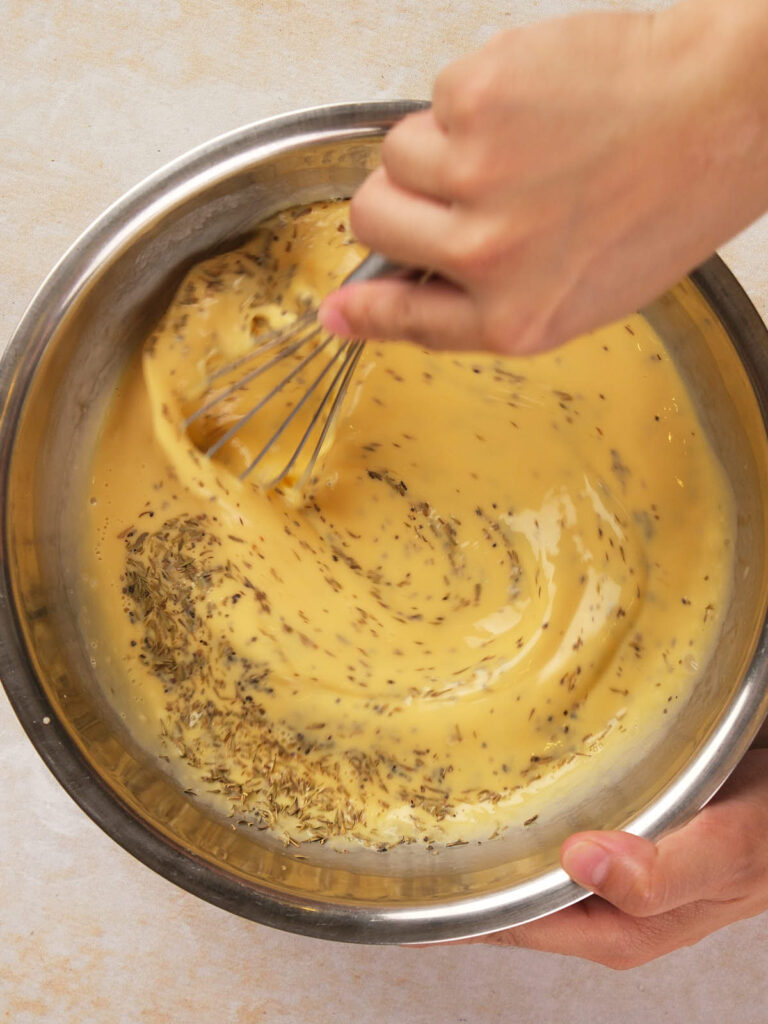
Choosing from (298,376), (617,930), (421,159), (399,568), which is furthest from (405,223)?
(617,930)

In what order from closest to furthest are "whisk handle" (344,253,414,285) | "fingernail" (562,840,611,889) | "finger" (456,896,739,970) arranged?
"whisk handle" (344,253,414,285), "fingernail" (562,840,611,889), "finger" (456,896,739,970)

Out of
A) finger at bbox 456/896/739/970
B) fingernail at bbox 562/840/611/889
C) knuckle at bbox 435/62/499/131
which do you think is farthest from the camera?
finger at bbox 456/896/739/970

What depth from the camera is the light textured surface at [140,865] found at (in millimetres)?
987

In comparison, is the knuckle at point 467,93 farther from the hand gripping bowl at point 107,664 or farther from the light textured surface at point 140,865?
the light textured surface at point 140,865

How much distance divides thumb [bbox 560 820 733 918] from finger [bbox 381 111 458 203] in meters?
0.60

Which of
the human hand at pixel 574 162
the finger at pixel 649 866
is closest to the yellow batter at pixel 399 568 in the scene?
the finger at pixel 649 866

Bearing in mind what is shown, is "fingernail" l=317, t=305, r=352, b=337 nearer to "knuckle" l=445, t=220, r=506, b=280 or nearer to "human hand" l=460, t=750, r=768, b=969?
"knuckle" l=445, t=220, r=506, b=280

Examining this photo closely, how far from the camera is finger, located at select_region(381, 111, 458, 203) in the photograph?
50 cm

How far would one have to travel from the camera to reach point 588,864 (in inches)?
30.7

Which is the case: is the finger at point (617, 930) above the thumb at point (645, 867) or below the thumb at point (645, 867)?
below

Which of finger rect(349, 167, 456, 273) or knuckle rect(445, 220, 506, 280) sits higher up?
finger rect(349, 167, 456, 273)

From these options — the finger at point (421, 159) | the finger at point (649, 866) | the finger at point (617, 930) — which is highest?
the finger at point (421, 159)

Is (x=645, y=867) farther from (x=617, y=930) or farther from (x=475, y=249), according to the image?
(x=475, y=249)

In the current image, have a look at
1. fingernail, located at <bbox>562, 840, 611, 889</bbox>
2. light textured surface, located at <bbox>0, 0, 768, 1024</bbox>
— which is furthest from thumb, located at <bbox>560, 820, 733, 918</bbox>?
light textured surface, located at <bbox>0, 0, 768, 1024</bbox>
